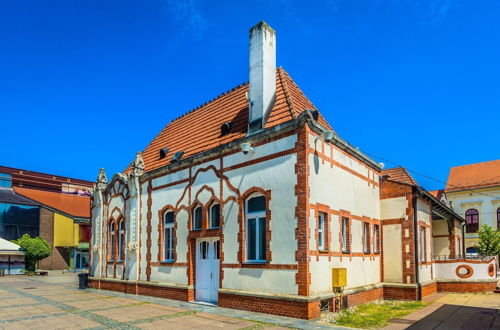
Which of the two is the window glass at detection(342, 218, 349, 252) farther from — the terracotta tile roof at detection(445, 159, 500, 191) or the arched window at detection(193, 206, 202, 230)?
the terracotta tile roof at detection(445, 159, 500, 191)

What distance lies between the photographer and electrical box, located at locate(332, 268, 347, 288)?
11805mm

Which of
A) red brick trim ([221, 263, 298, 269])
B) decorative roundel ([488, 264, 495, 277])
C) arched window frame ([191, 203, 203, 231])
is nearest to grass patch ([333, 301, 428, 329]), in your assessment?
red brick trim ([221, 263, 298, 269])

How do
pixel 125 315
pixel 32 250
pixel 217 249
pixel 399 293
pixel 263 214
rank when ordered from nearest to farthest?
pixel 125 315 < pixel 263 214 < pixel 217 249 < pixel 399 293 < pixel 32 250

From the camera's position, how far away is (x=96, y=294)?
1842 centimetres

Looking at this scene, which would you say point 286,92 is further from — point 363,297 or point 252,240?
point 363,297

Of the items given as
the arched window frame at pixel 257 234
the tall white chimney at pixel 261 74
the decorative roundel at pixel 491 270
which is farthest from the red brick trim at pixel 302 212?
the decorative roundel at pixel 491 270

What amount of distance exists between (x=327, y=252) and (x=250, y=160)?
3.76 meters

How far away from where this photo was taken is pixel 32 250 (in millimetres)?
35344

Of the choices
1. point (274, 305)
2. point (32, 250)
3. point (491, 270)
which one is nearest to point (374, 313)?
point (274, 305)

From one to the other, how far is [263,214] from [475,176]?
38.7 meters

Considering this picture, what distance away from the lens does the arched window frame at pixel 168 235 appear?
16.7 metres

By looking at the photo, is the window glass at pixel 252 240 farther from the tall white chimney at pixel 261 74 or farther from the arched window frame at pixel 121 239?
the arched window frame at pixel 121 239

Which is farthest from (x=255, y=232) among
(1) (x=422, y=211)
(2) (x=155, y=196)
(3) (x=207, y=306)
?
(1) (x=422, y=211)

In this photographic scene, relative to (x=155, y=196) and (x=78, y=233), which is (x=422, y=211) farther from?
(x=78, y=233)
